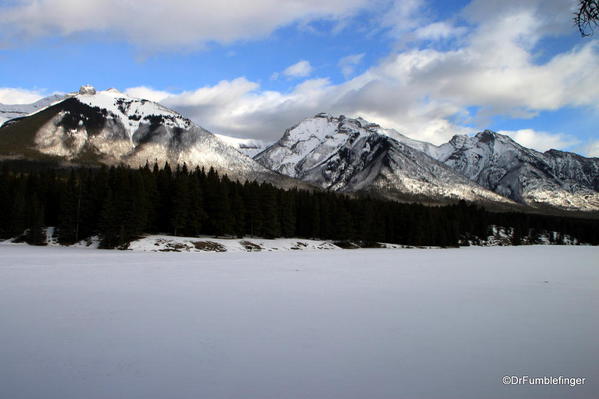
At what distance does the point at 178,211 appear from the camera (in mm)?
71188

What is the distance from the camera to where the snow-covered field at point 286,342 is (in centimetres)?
850

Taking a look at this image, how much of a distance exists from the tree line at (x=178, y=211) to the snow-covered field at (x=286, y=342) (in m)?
46.8

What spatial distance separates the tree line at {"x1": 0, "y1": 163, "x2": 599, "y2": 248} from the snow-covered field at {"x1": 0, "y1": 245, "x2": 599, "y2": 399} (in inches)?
1844

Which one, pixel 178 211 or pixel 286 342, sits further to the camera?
pixel 178 211

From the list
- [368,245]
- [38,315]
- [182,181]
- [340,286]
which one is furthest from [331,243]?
[38,315]

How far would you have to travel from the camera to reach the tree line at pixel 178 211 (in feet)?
218

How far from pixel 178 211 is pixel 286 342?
207 ft

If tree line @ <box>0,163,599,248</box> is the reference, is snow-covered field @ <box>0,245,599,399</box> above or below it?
below

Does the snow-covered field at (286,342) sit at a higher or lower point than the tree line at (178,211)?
lower

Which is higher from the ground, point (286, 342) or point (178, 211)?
point (178, 211)

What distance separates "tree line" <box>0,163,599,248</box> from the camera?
66438 millimetres

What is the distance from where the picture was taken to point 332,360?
10.1 m

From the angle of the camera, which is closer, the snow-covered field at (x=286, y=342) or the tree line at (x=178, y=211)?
the snow-covered field at (x=286, y=342)

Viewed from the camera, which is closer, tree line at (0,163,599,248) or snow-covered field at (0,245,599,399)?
snow-covered field at (0,245,599,399)
